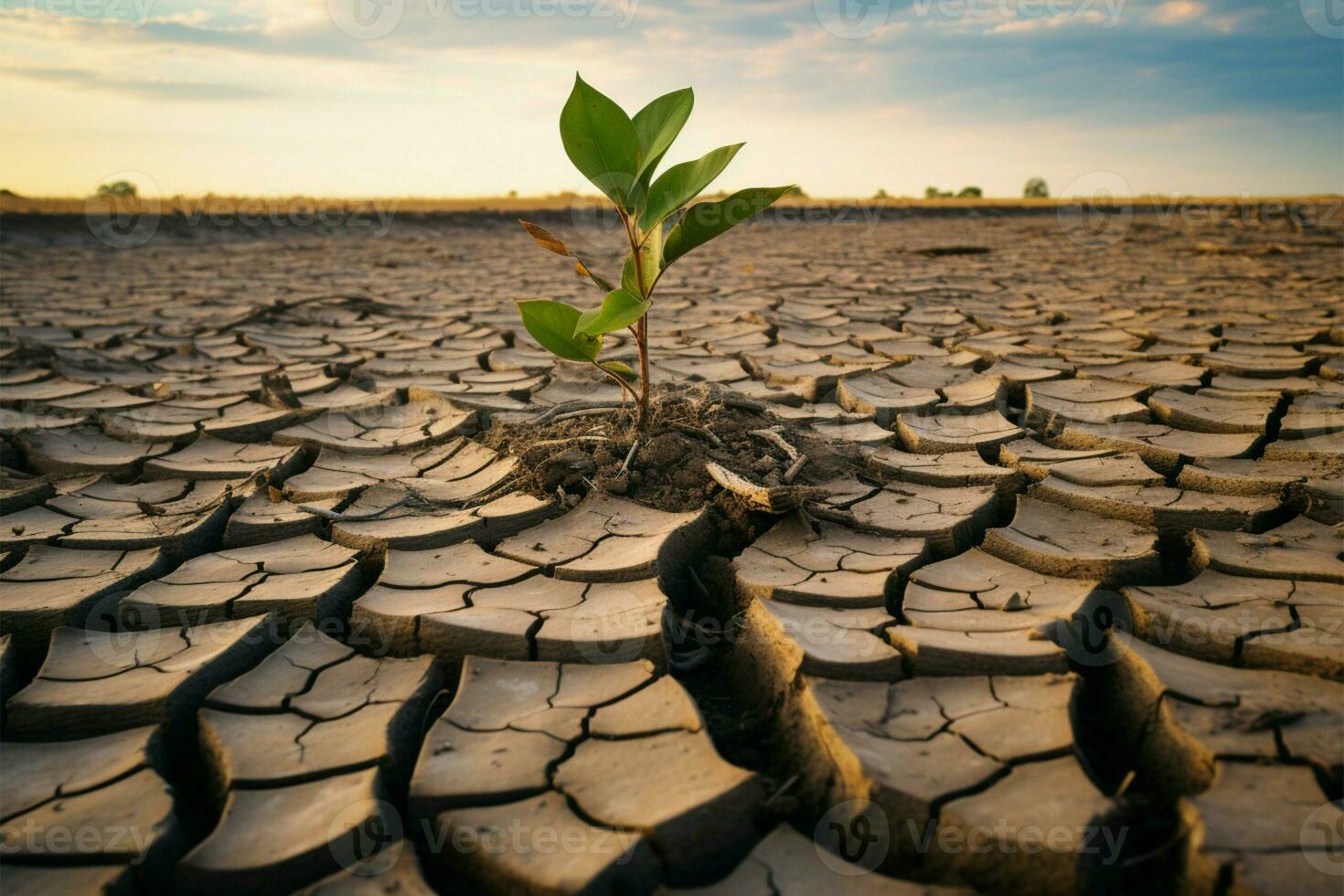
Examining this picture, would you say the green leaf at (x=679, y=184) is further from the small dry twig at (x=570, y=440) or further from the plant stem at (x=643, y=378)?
the small dry twig at (x=570, y=440)

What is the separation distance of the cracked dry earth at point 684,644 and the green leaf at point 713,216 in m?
0.57

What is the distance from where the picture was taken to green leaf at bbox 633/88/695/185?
68.1 inches

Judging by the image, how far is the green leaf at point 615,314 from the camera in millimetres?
1677

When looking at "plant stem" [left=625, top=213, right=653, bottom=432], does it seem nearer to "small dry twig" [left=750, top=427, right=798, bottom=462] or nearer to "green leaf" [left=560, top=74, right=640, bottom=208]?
"green leaf" [left=560, top=74, right=640, bottom=208]

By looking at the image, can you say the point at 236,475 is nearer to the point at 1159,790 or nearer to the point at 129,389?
the point at 129,389

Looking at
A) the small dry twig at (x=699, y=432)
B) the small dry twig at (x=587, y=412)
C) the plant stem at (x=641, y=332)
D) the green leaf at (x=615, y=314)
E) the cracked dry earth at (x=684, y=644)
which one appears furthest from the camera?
the small dry twig at (x=587, y=412)

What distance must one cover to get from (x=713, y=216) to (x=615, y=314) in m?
0.33

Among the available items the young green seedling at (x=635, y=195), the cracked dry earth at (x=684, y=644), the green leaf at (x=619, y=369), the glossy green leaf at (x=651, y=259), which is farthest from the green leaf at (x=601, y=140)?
the cracked dry earth at (x=684, y=644)

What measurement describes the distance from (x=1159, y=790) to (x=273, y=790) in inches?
46.9

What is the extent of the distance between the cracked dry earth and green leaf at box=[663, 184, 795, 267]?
57 cm

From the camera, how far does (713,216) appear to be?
1.82m

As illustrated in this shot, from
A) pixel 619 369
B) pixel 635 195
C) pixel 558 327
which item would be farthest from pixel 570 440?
pixel 635 195

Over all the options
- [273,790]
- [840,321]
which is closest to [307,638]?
[273,790]

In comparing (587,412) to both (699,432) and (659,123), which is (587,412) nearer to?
(699,432)
